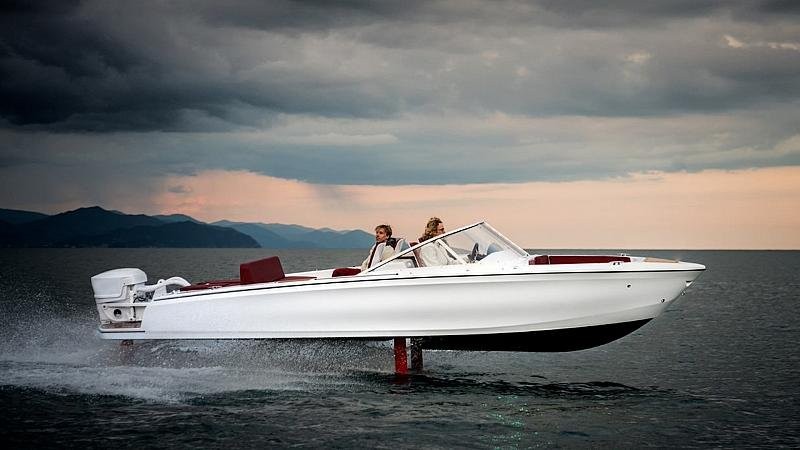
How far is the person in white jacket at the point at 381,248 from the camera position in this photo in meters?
12.8

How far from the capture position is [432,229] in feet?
41.8

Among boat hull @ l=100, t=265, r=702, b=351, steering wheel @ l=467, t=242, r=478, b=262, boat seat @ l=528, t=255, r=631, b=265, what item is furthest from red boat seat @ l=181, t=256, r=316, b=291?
boat seat @ l=528, t=255, r=631, b=265

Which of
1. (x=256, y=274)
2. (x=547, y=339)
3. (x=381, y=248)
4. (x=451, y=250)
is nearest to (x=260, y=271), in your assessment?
(x=256, y=274)

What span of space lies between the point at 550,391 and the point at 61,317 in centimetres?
1958

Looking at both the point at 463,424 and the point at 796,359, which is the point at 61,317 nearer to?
the point at 463,424

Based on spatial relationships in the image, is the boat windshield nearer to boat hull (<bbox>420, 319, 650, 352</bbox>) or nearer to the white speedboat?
the white speedboat

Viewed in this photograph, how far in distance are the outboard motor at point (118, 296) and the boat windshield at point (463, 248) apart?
408 cm

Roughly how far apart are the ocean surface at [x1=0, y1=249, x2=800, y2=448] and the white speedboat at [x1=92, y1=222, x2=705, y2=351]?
81 centimetres

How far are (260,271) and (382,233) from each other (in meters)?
2.06

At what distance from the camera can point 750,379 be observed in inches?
593

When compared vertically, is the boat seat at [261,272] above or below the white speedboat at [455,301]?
above

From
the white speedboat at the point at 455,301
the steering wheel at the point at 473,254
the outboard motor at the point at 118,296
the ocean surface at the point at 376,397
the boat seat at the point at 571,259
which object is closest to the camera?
the ocean surface at the point at 376,397

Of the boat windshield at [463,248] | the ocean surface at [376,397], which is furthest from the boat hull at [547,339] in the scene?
the boat windshield at [463,248]

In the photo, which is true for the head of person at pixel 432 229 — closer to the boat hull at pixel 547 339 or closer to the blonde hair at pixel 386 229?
the blonde hair at pixel 386 229
